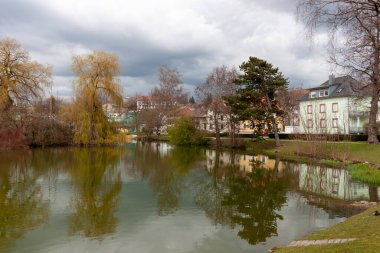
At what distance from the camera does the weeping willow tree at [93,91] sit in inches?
1626

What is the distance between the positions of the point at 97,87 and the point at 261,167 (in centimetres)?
2500

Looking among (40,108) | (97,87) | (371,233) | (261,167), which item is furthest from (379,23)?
(40,108)

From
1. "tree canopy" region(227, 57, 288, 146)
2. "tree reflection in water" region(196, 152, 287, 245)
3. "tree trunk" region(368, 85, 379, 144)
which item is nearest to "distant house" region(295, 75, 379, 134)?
"tree canopy" region(227, 57, 288, 146)

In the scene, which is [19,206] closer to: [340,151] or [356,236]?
[356,236]

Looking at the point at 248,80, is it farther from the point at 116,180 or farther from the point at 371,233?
the point at 371,233

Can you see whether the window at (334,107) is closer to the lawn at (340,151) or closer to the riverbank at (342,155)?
the riverbank at (342,155)

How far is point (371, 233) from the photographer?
711cm

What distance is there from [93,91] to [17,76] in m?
8.47

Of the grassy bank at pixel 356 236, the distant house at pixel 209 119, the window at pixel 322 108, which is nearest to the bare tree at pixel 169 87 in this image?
the distant house at pixel 209 119

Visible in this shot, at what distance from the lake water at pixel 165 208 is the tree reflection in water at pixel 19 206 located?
0.03 meters

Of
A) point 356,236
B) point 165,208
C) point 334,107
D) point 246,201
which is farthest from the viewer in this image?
point 334,107

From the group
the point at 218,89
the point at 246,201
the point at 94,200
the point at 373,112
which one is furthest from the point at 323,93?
the point at 94,200

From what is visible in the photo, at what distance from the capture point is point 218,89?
47.0m

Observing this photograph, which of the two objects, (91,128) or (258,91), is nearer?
(258,91)
